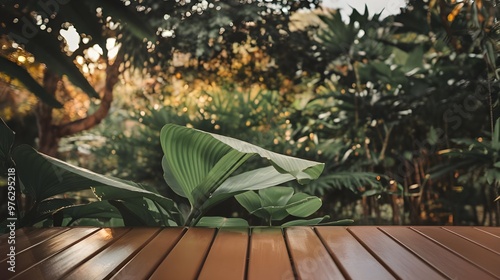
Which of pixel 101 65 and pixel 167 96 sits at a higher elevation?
pixel 101 65

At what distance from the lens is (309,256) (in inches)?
31.6

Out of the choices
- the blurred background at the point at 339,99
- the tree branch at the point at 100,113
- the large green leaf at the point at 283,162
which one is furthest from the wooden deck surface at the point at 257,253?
the tree branch at the point at 100,113

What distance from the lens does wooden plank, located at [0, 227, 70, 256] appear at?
879 mm

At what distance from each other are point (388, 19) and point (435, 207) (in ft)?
3.66

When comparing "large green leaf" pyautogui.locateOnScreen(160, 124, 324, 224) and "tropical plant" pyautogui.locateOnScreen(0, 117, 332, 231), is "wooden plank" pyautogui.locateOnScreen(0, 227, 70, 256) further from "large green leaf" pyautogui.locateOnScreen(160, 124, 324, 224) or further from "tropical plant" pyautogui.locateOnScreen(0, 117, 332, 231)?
"large green leaf" pyautogui.locateOnScreen(160, 124, 324, 224)

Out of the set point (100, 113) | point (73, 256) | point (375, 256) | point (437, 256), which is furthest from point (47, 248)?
point (100, 113)

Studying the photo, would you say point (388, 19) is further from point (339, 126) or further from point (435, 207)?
point (435, 207)

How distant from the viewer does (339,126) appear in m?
3.10

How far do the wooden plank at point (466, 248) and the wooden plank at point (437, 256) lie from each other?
2 cm

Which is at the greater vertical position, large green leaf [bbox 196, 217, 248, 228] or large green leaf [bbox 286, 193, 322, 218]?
large green leaf [bbox 286, 193, 322, 218]

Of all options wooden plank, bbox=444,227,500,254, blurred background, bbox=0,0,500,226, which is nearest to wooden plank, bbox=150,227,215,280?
wooden plank, bbox=444,227,500,254

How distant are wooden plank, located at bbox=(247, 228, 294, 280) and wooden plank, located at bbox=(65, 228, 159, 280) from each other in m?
0.20

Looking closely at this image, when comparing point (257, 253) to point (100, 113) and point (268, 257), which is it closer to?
point (268, 257)

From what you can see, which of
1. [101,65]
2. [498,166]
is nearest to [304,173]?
[498,166]
